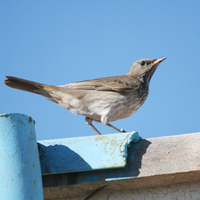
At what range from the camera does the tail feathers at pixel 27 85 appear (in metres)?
4.38

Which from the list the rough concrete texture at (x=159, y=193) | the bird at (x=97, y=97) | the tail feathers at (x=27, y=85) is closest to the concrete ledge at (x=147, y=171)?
the rough concrete texture at (x=159, y=193)

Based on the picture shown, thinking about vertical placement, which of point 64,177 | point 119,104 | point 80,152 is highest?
point 119,104

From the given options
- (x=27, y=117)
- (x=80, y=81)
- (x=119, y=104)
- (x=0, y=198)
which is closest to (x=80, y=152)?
(x=27, y=117)

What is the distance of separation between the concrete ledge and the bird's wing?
7.73 ft

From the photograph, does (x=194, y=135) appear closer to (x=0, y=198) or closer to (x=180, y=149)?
(x=180, y=149)

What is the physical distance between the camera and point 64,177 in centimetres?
279

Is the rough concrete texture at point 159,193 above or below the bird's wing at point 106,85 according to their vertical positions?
below

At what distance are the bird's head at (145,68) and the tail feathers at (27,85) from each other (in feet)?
6.11

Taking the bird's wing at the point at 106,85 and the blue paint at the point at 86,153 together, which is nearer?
the blue paint at the point at 86,153

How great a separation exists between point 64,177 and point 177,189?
99 cm

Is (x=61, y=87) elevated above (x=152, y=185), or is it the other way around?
(x=61, y=87)

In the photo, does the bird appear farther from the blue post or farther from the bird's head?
the blue post

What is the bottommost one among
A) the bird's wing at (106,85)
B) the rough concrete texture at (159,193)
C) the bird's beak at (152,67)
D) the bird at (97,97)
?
the rough concrete texture at (159,193)

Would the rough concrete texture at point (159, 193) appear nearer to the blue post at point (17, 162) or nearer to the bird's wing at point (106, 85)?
the blue post at point (17, 162)
